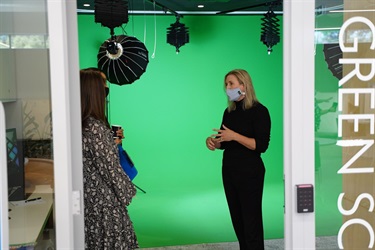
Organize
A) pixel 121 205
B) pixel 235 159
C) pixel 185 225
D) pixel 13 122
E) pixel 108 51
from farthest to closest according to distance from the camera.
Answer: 1. pixel 185 225
2. pixel 108 51
3. pixel 235 159
4. pixel 121 205
5. pixel 13 122

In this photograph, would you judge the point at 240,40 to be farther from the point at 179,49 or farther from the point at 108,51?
the point at 108,51

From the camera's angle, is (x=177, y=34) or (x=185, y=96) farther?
(x=185, y=96)

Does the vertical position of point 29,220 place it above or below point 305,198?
below

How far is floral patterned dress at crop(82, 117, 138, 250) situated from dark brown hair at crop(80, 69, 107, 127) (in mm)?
45

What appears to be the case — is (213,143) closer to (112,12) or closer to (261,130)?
(261,130)

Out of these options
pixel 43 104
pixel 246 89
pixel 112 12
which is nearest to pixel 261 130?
pixel 246 89

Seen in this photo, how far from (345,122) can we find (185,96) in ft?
18.8

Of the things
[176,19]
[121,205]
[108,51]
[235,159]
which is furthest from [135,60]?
[176,19]

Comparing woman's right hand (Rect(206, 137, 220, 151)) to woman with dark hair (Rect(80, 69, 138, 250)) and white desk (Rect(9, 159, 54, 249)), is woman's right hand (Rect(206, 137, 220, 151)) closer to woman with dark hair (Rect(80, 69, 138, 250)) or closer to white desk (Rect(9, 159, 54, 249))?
woman with dark hair (Rect(80, 69, 138, 250))

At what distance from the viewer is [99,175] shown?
2.88m

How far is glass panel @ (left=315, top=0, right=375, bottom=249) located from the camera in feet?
6.79

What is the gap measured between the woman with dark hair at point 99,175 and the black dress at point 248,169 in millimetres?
A: 886

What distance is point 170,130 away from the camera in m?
7.73

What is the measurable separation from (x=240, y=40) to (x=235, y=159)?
184 inches
